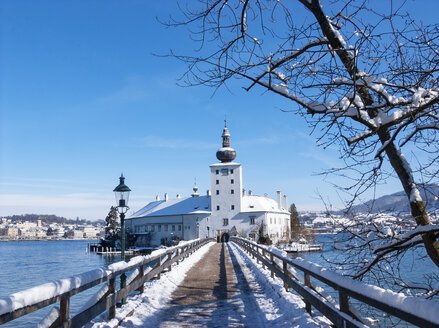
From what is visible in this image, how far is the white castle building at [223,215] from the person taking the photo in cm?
7125

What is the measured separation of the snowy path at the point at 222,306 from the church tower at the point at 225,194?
5968cm

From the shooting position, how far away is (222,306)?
324 inches

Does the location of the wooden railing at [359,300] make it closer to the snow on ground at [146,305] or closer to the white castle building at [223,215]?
→ the snow on ground at [146,305]

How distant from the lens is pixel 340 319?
4.47 m

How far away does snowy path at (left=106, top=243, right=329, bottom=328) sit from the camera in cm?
660

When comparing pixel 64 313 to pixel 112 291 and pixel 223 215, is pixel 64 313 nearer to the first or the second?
pixel 112 291

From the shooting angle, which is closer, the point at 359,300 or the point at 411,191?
the point at 359,300

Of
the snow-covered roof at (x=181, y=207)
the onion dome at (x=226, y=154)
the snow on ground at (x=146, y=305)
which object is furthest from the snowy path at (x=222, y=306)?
the onion dome at (x=226, y=154)

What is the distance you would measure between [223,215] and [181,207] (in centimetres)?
1138

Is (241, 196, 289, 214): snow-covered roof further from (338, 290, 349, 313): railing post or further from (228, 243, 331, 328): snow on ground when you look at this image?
(338, 290, 349, 313): railing post

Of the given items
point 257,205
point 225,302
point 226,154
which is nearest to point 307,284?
point 225,302

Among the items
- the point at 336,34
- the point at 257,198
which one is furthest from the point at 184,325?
the point at 257,198

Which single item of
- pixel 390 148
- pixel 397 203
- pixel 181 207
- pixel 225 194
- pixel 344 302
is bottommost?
pixel 344 302

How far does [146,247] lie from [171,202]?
1134 cm
